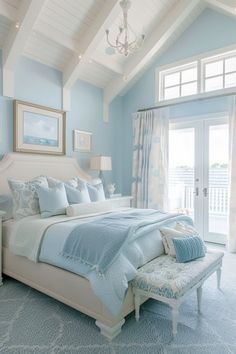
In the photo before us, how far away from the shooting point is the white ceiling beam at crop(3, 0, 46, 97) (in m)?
3.01

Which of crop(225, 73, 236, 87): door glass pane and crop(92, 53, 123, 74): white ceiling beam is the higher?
crop(92, 53, 123, 74): white ceiling beam

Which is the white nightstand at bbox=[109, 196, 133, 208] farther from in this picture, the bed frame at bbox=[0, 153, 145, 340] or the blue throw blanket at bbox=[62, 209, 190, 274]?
the blue throw blanket at bbox=[62, 209, 190, 274]

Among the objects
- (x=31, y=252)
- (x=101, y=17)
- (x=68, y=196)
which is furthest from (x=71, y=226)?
(x=101, y=17)

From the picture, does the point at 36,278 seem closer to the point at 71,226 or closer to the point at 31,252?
the point at 31,252

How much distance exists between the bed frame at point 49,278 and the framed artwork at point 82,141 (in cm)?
77

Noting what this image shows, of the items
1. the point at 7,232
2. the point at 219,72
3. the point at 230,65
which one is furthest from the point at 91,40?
the point at 7,232

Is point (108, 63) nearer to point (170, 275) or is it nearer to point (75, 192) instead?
point (75, 192)

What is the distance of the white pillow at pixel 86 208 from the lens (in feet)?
9.59

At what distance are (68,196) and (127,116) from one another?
282 centimetres

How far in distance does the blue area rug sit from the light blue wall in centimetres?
308

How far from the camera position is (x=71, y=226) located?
237 centimetres

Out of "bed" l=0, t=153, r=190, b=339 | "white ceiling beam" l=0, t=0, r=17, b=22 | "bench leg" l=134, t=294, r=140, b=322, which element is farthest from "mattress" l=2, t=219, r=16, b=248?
"white ceiling beam" l=0, t=0, r=17, b=22

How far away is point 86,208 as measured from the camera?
308 centimetres

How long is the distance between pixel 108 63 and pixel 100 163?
177 centimetres
